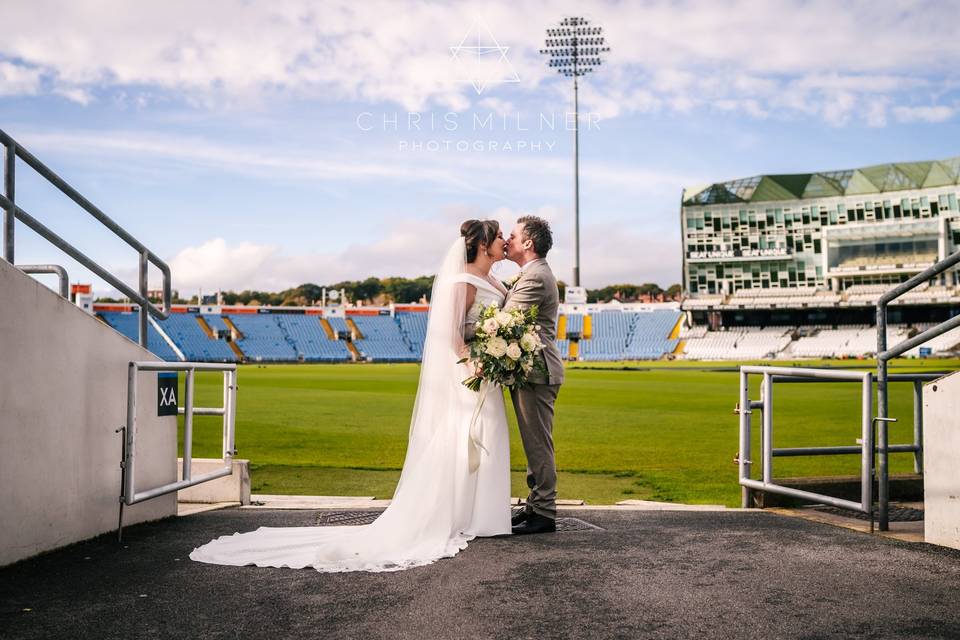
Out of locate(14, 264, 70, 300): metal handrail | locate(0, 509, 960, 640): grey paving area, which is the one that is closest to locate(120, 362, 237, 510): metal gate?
locate(0, 509, 960, 640): grey paving area

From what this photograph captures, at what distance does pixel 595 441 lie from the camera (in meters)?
13.7

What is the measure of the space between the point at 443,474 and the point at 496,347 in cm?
95

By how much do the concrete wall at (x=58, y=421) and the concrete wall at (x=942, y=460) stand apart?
511cm

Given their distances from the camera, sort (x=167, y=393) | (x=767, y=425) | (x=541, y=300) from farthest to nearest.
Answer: (x=767, y=425) → (x=167, y=393) → (x=541, y=300)

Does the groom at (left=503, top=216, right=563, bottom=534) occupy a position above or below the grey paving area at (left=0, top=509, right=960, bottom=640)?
above

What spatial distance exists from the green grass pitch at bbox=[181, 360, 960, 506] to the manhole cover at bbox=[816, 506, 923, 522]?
6.05ft

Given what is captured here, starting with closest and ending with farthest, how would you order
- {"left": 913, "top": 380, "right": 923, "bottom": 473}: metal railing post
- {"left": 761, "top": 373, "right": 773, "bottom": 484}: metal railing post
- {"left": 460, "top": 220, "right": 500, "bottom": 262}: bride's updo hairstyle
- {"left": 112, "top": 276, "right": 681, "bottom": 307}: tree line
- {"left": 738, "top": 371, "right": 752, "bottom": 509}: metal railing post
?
{"left": 460, "top": 220, "right": 500, "bottom": 262}: bride's updo hairstyle < {"left": 761, "top": 373, "right": 773, "bottom": 484}: metal railing post < {"left": 738, "top": 371, "right": 752, "bottom": 509}: metal railing post < {"left": 913, "top": 380, "right": 923, "bottom": 473}: metal railing post < {"left": 112, "top": 276, "right": 681, "bottom": 307}: tree line

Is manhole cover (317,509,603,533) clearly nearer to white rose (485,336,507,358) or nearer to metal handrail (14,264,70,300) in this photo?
white rose (485,336,507,358)

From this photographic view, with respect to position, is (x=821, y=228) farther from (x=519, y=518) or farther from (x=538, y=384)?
(x=519, y=518)

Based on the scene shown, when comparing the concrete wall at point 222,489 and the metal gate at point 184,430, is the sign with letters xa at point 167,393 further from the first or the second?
the concrete wall at point 222,489

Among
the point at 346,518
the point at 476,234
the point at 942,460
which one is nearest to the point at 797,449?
the point at 942,460

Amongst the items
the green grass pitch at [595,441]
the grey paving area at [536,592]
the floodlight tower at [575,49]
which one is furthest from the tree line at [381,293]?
the grey paving area at [536,592]

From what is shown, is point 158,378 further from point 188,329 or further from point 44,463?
point 188,329

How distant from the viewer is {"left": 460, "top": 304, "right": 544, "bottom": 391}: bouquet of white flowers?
5512 millimetres
